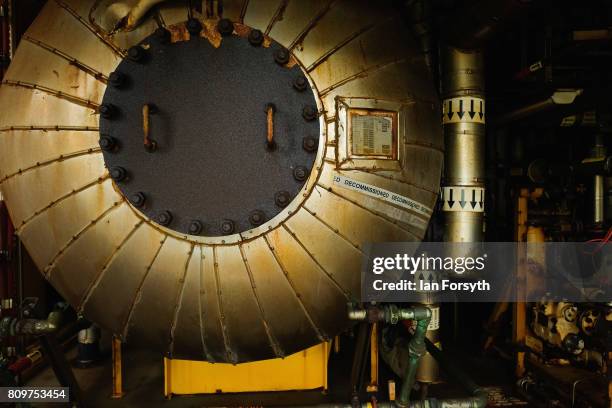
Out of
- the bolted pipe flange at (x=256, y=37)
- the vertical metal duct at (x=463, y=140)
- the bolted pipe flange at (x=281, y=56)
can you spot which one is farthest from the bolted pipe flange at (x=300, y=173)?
the vertical metal duct at (x=463, y=140)

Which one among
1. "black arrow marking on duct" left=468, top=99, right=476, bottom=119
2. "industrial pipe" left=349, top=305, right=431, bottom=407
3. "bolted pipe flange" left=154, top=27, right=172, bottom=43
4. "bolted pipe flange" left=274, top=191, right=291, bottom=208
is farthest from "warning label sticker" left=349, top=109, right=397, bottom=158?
"black arrow marking on duct" left=468, top=99, right=476, bottom=119

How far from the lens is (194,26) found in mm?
1985

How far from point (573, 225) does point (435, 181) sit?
2306mm

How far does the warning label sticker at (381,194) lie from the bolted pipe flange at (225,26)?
0.99 m

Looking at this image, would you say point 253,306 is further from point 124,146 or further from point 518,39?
point 518,39

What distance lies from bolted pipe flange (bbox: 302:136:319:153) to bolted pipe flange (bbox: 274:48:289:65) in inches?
17.1

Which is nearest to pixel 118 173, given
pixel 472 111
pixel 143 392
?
pixel 143 392

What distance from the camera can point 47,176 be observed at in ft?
6.92

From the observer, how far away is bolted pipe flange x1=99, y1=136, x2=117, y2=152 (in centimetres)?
199

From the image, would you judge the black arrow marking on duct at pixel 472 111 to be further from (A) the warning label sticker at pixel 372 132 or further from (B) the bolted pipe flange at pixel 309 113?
(B) the bolted pipe flange at pixel 309 113

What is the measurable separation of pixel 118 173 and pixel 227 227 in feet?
2.21

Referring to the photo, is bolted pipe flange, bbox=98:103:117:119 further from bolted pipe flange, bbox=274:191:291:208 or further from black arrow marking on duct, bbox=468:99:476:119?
black arrow marking on duct, bbox=468:99:476:119

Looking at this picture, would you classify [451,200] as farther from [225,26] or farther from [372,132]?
[225,26]

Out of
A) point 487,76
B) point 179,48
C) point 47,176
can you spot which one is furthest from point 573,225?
point 47,176
